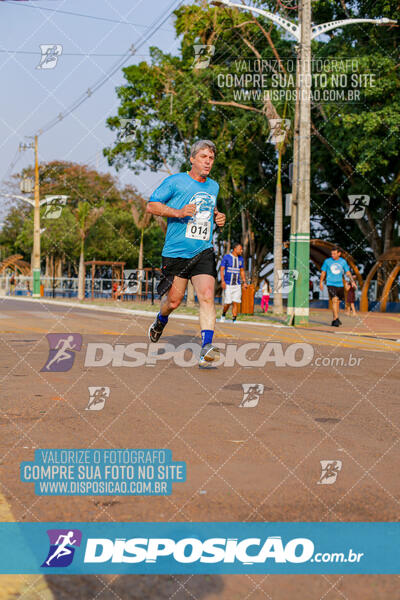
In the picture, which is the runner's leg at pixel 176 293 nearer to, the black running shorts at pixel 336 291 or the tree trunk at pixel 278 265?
the black running shorts at pixel 336 291

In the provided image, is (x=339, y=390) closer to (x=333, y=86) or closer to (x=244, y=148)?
(x=333, y=86)

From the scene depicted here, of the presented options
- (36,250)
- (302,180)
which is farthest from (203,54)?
(36,250)

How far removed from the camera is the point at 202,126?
97.3ft

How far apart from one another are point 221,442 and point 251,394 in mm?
1849

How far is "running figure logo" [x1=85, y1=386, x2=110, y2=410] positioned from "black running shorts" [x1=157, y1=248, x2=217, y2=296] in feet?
4.80

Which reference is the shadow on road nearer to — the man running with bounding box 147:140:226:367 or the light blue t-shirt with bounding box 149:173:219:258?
the man running with bounding box 147:140:226:367

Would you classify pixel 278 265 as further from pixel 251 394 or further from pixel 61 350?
pixel 251 394

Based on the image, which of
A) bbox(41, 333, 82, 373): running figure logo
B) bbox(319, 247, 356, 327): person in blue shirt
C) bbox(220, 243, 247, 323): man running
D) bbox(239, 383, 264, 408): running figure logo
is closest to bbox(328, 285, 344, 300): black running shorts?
bbox(319, 247, 356, 327): person in blue shirt

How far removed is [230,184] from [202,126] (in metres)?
3.38

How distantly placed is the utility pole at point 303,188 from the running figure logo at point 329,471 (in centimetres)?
1325

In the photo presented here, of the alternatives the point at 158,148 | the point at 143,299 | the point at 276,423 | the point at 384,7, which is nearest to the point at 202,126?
the point at 158,148

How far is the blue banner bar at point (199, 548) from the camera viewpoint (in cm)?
245

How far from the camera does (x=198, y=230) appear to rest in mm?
7039

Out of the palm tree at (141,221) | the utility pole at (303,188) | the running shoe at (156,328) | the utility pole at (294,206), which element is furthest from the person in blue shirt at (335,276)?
the running shoe at (156,328)
